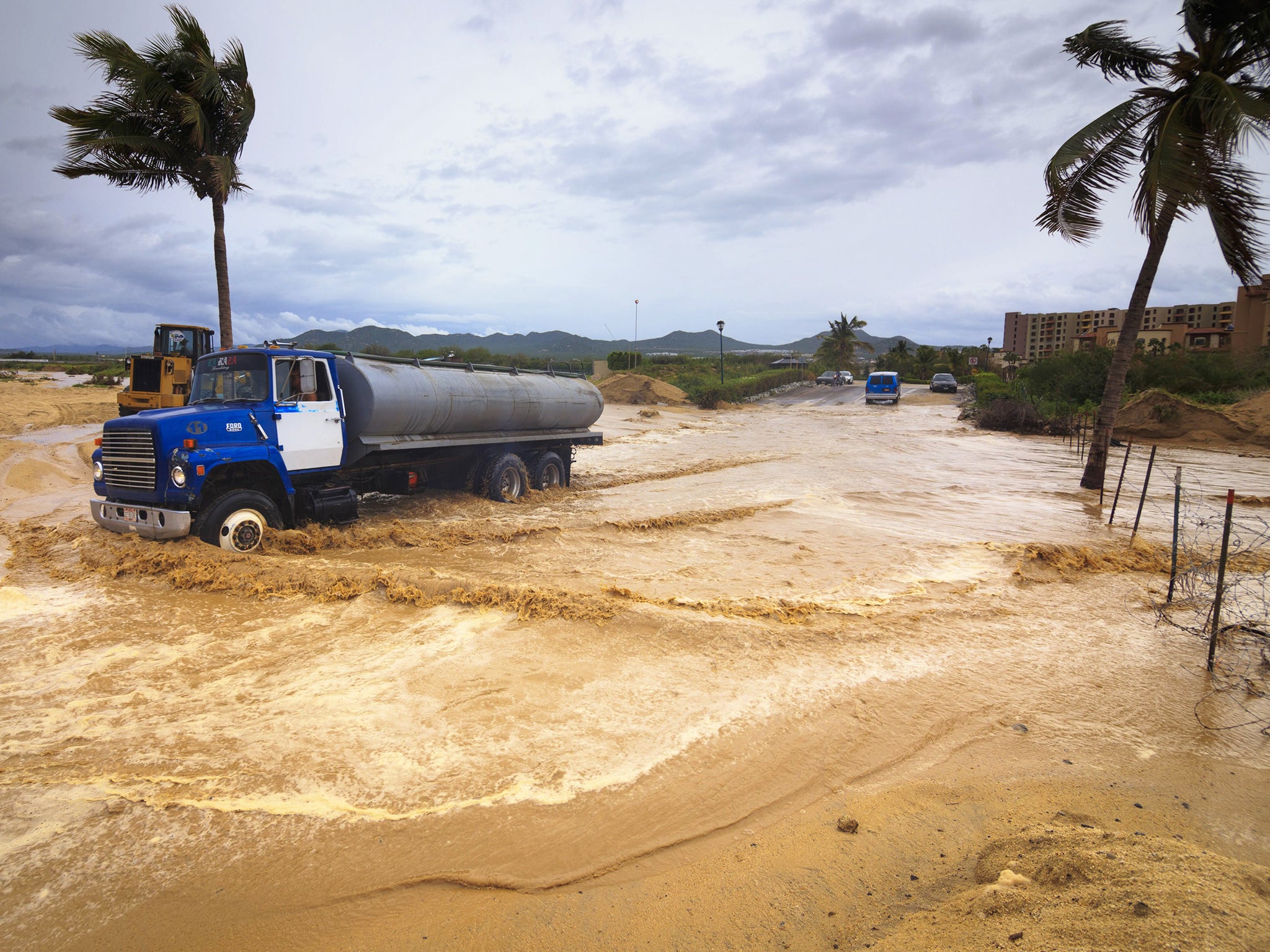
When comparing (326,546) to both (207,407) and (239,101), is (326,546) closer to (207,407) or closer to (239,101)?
(207,407)

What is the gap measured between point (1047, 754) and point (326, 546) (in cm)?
812

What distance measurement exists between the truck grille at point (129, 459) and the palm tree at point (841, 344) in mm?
72477

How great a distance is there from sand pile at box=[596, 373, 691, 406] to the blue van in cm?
1249

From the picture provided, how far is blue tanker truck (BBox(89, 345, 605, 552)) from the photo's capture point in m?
7.84

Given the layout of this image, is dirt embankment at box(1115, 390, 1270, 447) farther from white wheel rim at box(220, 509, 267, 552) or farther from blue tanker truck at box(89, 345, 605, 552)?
white wheel rim at box(220, 509, 267, 552)

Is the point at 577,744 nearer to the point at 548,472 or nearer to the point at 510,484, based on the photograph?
the point at 510,484

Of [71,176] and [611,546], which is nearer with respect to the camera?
[611,546]

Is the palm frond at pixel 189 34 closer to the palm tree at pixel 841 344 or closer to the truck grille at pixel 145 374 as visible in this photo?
the truck grille at pixel 145 374

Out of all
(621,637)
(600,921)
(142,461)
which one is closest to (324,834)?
(600,921)

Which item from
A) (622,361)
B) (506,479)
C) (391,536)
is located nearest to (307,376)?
(391,536)

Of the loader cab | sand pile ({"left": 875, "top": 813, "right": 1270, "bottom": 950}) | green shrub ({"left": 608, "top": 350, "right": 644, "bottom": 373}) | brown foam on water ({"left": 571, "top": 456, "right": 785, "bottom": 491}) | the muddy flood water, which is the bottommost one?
the muddy flood water

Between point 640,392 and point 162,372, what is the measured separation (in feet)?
87.0

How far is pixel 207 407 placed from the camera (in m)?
8.51

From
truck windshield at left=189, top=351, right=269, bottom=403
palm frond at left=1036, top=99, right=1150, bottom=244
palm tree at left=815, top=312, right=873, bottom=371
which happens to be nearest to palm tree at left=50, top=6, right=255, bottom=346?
truck windshield at left=189, top=351, right=269, bottom=403
